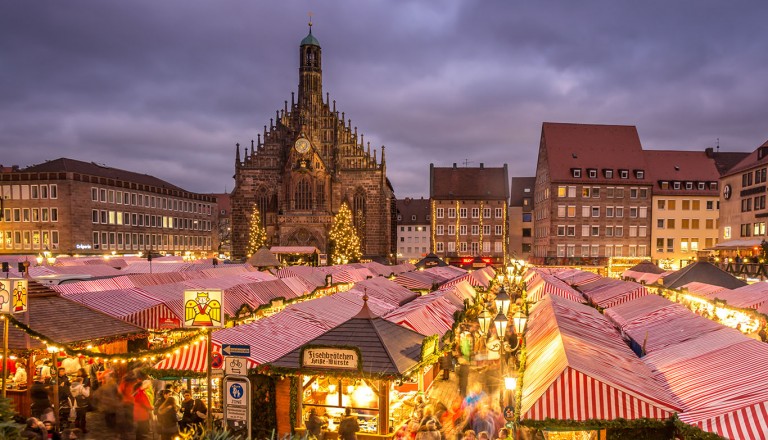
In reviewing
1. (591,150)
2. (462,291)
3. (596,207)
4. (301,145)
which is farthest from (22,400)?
(591,150)

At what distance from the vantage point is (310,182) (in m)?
64.7

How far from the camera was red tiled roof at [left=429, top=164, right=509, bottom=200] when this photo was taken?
7175 cm

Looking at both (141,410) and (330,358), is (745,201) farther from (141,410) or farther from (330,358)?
(141,410)

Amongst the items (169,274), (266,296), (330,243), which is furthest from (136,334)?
(330,243)

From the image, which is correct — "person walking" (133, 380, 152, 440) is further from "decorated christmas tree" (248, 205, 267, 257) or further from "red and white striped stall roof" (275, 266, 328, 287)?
"decorated christmas tree" (248, 205, 267, 257)

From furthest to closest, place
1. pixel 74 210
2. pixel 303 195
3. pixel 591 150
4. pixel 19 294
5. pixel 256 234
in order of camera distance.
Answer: pixel 256 234 < pixel 591 150 < pixel 303 195 < pixel 74 210 < pixel 19 294

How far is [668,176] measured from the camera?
211 feet

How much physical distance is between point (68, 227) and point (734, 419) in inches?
2618

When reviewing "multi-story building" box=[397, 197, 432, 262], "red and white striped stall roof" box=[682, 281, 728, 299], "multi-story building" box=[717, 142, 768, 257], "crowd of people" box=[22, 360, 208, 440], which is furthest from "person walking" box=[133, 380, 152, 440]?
"multi-story building" box=[397, 197, 432, 262]

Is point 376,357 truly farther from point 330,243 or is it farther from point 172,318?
point 330,243

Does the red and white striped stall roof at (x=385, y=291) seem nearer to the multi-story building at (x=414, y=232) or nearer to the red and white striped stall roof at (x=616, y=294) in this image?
the red and white striped stall roof at (x=616, y=294)

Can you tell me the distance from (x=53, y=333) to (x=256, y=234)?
177 feet

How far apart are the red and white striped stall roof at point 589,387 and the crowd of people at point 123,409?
201 inches

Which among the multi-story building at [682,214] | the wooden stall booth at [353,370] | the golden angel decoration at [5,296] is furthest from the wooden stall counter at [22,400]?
the multi-story building at [682,214]
